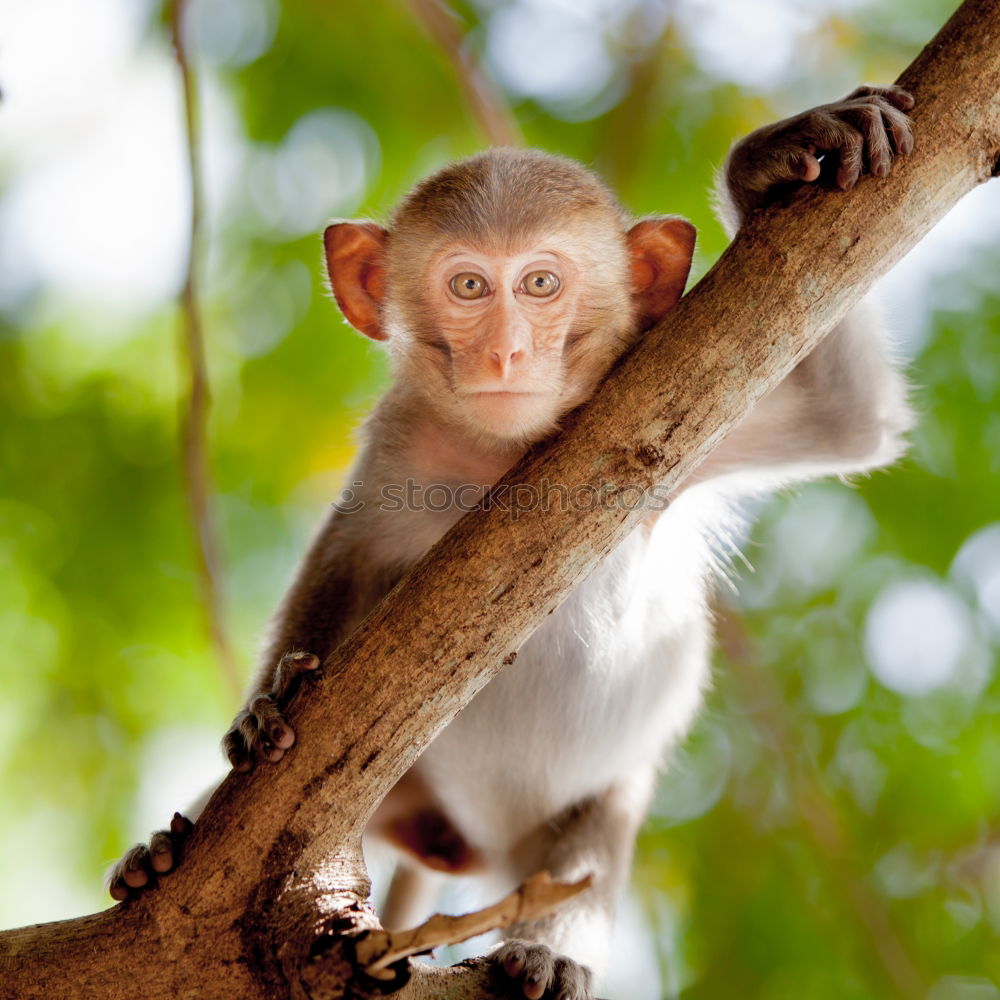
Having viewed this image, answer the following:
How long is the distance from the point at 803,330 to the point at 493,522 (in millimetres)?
998

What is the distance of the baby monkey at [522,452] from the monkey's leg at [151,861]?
0.19 m

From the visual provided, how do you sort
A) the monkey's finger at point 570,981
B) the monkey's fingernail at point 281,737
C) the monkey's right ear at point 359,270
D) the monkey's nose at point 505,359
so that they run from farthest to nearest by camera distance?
1. the monkey's right ear at point 359,270
2. the monkey's nose at point 505,359
3. the monkey's finger at point 570,981
4. the monkey's fingernail at point 281,737

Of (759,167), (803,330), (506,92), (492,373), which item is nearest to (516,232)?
(492,373)

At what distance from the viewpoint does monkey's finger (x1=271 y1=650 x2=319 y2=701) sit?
11.8ft

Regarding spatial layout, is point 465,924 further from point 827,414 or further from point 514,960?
point 827,414

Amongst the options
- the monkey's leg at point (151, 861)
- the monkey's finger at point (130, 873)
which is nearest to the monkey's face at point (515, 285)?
the monkey's leg at point (151, 861)

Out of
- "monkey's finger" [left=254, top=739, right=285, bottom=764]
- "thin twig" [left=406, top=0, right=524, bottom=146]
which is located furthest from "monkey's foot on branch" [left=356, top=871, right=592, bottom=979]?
"thin twig" [left=406, top=0, right=524, bottom=146]

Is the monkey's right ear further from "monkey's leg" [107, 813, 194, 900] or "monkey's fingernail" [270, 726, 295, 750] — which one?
"monkey's leg" [107, 813, 194, 900]

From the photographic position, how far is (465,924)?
2492 millimetres

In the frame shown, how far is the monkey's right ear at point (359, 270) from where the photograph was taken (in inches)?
190

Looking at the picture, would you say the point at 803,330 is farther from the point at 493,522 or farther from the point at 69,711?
the point at 69,711

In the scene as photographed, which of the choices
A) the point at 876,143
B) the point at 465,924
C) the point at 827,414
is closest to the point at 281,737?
the point at 465,924

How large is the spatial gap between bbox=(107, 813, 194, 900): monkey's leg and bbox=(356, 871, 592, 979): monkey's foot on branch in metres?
0.73

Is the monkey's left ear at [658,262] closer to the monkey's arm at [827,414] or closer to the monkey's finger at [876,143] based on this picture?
the monkey's arm at [827,414]
